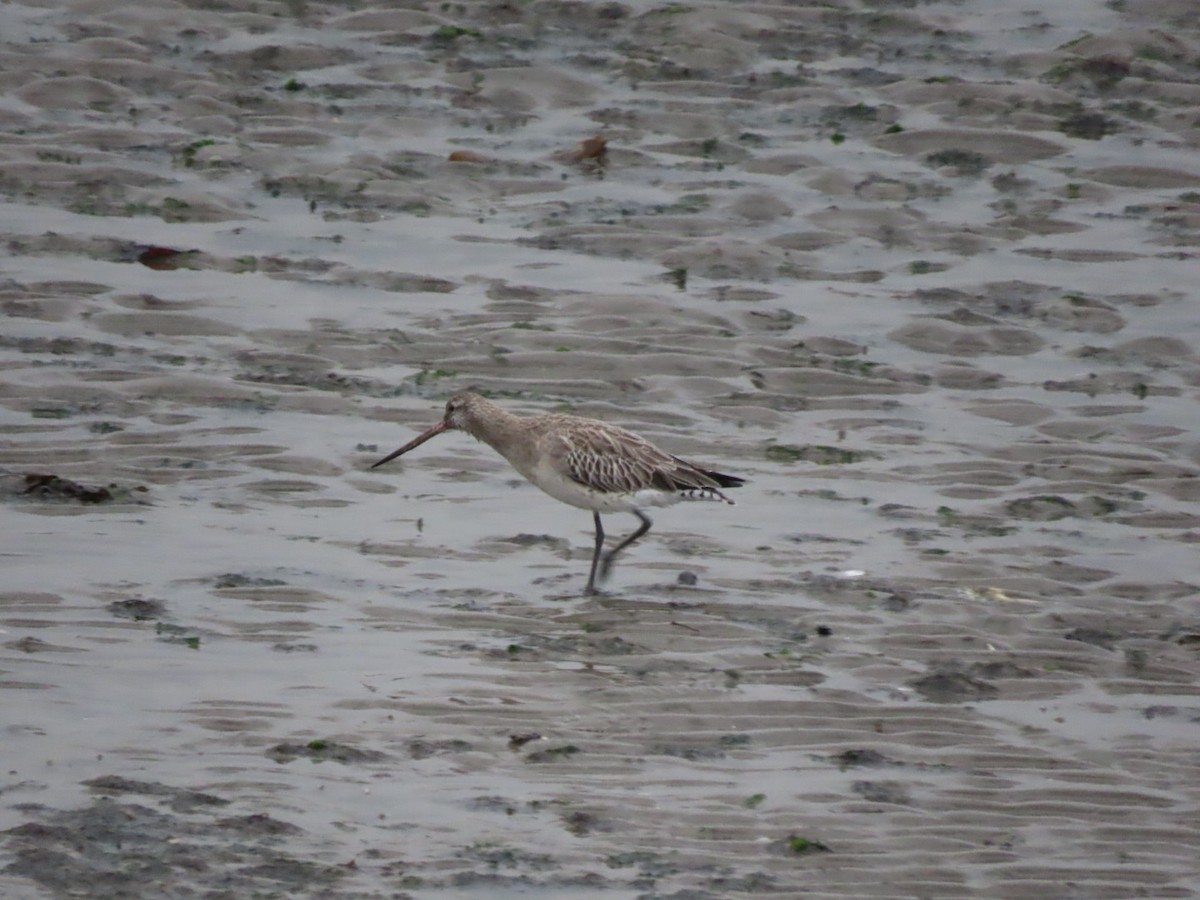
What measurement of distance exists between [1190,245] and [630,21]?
5.39 metres

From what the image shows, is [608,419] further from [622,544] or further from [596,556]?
[596,556]

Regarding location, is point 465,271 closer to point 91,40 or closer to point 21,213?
point 21,213

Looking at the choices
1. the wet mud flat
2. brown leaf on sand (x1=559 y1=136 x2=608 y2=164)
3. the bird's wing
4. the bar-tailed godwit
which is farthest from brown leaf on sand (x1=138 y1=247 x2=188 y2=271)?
the bird's wing

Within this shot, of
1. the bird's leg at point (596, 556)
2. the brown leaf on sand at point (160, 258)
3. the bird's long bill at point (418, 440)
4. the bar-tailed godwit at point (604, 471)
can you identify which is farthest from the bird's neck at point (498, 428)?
the brown leaf on sand at point (160, 258)

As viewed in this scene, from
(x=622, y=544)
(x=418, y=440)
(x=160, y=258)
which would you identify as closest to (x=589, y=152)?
(x=160, y=258)

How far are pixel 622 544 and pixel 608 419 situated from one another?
170 cm

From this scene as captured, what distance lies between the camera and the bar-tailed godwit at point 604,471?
382 inches

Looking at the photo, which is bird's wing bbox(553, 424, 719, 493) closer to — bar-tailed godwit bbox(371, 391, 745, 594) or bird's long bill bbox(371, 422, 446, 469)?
bar-tailed godwit bbox(371, 391, 745, 594)

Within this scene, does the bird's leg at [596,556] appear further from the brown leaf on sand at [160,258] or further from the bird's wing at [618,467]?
the brown leaf on sand at [160,258]

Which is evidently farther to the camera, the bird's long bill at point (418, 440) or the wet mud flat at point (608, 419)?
the bird's long bill at point (418, 440)

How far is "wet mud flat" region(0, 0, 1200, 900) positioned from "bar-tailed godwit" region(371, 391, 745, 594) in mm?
304

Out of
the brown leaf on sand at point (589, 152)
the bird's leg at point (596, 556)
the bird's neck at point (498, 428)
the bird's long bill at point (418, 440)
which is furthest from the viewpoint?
the brown leaf on sand at point (589, 152)

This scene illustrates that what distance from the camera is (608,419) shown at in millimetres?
11297

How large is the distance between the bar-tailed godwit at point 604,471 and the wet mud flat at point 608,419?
30 cm
